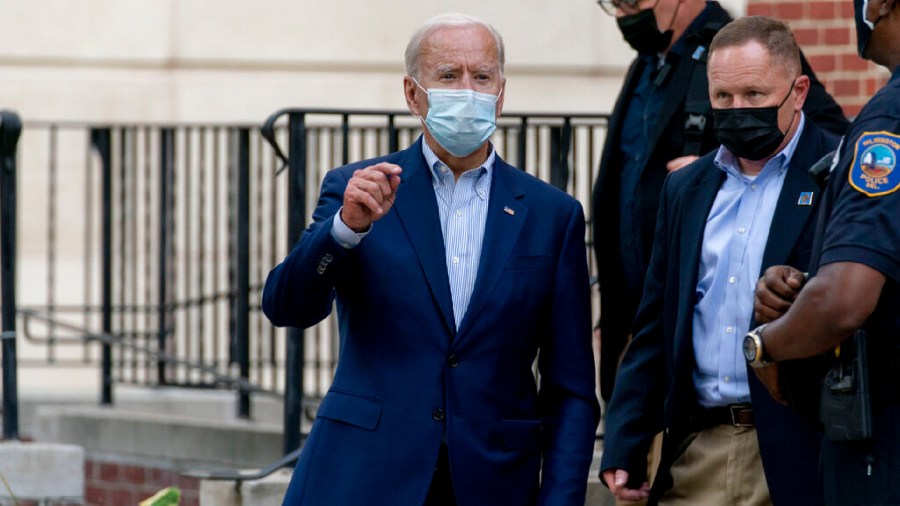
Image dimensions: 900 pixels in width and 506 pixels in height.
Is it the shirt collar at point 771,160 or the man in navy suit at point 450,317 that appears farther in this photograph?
the shirt collar at point 771,160

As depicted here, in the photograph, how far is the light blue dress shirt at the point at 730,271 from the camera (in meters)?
4.30

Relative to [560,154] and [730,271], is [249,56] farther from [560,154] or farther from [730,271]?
[730,271]

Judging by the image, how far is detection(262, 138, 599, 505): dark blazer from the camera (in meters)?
4.02

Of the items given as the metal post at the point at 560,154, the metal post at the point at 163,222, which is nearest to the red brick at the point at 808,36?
the metal post at the point at 560,154

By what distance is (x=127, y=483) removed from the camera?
8344mm

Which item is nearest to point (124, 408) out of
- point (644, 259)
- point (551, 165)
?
point (551, 165)

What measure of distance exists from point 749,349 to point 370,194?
36.1 inches

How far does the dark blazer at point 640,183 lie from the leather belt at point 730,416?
89cm

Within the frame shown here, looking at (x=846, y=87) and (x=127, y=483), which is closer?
(x=846, y=87)

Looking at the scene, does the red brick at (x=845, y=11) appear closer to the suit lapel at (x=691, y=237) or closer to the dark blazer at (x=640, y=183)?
the dark blazer at (x=640, y=183)

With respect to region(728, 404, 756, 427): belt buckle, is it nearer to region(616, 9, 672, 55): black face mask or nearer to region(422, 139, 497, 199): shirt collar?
region(422, 139, 497, 199): shirt collar

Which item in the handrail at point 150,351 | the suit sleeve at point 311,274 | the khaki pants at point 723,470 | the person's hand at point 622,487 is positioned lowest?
the handrail at point 150,351

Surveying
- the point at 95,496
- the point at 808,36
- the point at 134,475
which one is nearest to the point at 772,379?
the point at 808,36

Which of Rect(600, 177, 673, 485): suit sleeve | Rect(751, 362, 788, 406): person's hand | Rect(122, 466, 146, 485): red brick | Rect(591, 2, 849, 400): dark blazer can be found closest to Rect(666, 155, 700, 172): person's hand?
Rect(591, 2, 849, 400): dark blazer
